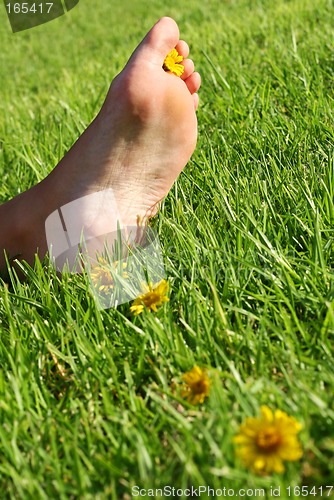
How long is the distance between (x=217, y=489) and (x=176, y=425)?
130 mm

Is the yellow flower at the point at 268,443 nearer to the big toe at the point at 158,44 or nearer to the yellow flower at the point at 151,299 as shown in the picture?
the yellow flower at the point at 151,299

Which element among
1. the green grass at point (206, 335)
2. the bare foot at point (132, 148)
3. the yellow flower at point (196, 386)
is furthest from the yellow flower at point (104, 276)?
the yellow flower at point (196, 386)

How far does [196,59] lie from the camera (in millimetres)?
2494

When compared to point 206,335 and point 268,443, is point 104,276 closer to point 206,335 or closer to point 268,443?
point 206,335

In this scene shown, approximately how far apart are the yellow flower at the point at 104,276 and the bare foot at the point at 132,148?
21cm

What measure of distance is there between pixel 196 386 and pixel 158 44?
893 mm

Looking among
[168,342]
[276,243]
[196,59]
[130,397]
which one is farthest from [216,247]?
[196,59]

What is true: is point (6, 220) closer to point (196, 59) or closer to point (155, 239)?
point (155, 239)

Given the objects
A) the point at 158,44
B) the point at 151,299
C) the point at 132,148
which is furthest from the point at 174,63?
the point at 151,299

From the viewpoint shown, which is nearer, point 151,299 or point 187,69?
point 151,299

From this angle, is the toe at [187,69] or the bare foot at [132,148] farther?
the toe at [187,69]

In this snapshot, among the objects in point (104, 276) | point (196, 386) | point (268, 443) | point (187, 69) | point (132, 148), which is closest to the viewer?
point (268, 443)

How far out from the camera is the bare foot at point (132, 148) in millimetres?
1478

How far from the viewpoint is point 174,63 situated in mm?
1610
